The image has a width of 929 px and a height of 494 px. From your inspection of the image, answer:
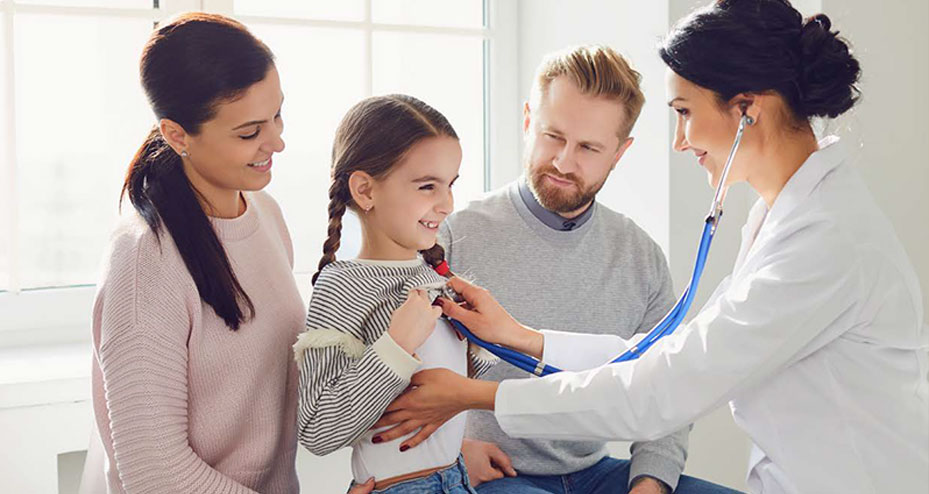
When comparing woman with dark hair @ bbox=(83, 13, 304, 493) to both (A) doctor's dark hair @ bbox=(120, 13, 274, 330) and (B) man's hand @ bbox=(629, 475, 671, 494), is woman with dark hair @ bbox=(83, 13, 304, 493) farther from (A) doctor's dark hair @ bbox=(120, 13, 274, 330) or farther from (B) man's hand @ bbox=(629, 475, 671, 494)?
(B) man's hand @ bbox=(629, 475, 671, 494)

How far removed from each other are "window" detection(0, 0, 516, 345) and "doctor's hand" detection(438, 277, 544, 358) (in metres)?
0.55

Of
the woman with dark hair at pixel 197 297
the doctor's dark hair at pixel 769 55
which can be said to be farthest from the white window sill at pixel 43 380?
the doctor's dark hair at pixel 769 55

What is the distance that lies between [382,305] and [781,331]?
0.58 m

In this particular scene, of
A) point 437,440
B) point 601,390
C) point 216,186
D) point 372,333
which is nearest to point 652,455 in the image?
point 601,390

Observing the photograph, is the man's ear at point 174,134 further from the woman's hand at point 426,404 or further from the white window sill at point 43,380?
the white window sill at point 43,380

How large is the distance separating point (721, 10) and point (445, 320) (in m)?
0.64

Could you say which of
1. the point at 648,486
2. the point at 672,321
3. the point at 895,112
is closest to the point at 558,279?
the point at 672,321

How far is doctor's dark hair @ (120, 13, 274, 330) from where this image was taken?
1380 mm

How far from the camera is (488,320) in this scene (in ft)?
5.31

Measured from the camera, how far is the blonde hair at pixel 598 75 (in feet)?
6.22

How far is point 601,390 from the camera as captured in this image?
1.50m

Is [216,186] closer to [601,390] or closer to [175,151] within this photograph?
[175,151]

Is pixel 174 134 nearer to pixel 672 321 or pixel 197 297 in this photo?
pixel 197 297

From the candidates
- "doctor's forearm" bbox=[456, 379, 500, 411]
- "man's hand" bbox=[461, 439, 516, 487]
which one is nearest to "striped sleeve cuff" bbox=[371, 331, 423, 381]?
"doctor's forearm" bbox=[456, 379, 500, 411]
